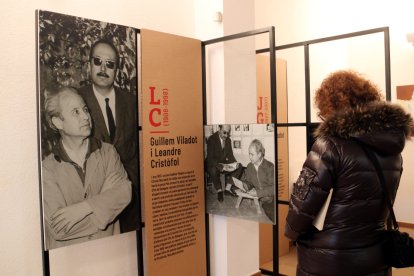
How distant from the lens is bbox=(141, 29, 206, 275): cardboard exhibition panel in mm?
2398

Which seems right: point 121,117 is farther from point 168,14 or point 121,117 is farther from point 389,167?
point 389,167

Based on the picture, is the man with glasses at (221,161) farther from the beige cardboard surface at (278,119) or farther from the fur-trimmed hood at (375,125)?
the beige cardboard surface at (278,119)

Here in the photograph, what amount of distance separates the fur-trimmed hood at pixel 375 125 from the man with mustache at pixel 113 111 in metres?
1.17

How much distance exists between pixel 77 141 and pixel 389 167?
158cm

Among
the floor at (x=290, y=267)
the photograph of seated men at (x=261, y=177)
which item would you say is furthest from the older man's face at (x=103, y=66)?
the floor at (x=290, y=267)

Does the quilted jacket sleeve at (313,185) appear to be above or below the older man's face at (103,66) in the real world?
below

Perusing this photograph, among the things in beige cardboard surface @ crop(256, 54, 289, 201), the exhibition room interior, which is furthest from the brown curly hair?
beige cardboard surface @ crop(256, 54, 289, 201)

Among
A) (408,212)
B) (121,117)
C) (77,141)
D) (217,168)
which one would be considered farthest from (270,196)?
(408,212)

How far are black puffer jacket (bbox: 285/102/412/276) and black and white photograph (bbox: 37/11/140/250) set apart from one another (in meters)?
1.04

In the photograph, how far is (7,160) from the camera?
205 cm

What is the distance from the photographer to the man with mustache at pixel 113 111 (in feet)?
7.02

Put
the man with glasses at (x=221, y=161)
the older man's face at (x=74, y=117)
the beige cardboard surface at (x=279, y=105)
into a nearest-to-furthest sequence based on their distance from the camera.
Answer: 1. the older man's face at (x=74, y=117)
2. the man with glasses at (x=221, y=161)
3. the beige cardboard surface at (x=279, y=105)

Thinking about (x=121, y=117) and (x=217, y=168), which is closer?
(x=121, y=117)

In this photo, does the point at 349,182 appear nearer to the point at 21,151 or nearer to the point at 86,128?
the point at 86,128
